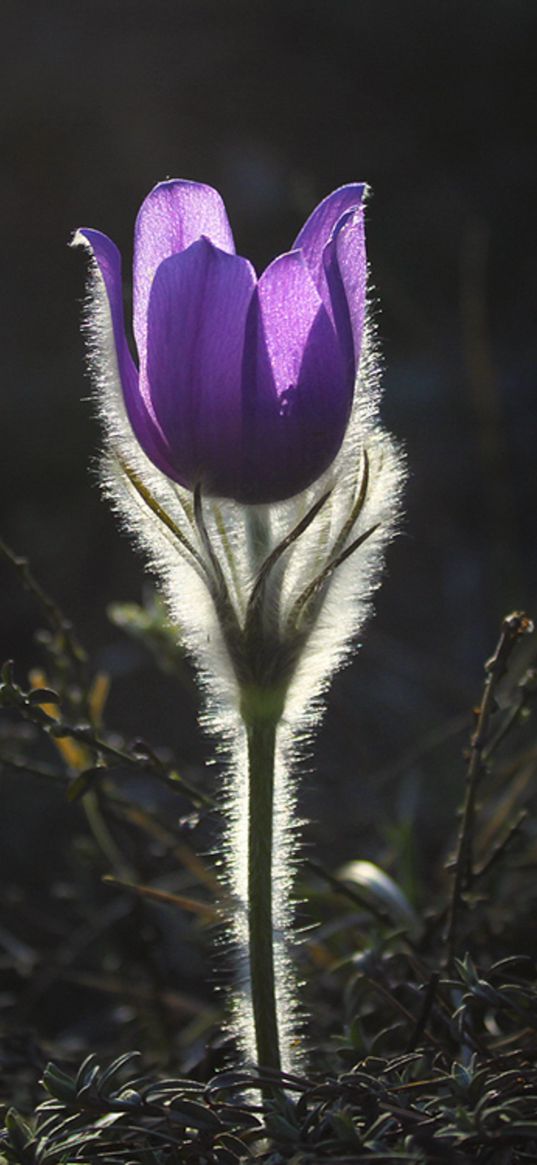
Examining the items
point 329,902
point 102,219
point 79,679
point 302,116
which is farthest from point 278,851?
point 302,116

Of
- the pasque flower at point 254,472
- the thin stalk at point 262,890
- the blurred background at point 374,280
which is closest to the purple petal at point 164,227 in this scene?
the pasque flower at point 254,472

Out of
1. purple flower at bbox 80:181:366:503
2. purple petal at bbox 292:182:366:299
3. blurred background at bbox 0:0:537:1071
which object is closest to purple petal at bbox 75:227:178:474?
purple flower at bbox 80:181:366:503

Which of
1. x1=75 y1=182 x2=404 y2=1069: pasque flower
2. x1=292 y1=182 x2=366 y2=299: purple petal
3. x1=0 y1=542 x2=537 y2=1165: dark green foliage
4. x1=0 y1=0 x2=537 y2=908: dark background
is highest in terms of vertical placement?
x1=0 y1=0 x2=537 y2=908: dark background

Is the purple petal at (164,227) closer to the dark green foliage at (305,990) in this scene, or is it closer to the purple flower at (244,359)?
the purple flower at (244,359)

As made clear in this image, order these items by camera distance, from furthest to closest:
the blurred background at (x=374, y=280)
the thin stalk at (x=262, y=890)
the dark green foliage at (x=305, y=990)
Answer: the blurred background at (x=374, y=280) < the thin stalk at (x=262, y=890) < the dark green foliage at (x=305, y=990)

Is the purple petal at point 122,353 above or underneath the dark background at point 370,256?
underneath

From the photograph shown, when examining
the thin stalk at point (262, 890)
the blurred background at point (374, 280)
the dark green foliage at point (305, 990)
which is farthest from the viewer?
the blurred background at point (374, 280)

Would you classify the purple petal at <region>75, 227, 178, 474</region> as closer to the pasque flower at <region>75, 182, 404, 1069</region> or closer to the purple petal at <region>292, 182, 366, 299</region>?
the pasque flower at <region>75, 182, 404, 1069</region>
